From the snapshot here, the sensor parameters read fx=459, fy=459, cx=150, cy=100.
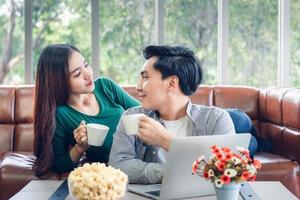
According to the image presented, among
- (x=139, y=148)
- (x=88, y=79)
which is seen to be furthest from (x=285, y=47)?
(x=139, y=148)

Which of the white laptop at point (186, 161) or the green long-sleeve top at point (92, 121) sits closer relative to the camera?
the white laptop at point (186, 161)

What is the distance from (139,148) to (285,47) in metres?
2.49

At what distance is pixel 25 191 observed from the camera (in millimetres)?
1565

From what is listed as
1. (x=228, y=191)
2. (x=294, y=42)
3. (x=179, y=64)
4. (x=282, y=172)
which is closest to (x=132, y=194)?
(x=228, y=191)

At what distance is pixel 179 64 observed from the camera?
1.94 m

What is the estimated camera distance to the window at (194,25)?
3.96m

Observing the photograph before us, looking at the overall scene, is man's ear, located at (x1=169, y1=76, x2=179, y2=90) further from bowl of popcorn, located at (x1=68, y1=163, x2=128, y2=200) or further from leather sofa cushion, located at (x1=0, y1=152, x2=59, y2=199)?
leather sofa cushion, located at (x1=0, y1=152, x2=59, y2=199)

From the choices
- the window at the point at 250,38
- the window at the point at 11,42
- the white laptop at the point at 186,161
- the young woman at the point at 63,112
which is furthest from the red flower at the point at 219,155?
the window at the point at 11,42

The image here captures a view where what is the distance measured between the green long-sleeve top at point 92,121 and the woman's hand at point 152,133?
0.77 meters

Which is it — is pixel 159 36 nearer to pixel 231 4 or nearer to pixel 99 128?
pixel 231 4

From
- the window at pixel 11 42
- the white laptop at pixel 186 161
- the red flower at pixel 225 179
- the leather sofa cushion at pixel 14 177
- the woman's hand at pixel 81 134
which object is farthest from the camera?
the window at pixel 11 42

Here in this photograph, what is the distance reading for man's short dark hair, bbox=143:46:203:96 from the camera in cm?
193

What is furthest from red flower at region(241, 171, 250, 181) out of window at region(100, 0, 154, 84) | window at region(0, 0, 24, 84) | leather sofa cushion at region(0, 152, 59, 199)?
window at region(0, 0, 24, 84)

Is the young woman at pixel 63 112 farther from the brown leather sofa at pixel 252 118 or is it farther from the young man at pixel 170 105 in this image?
the young man at pixel 170 105
